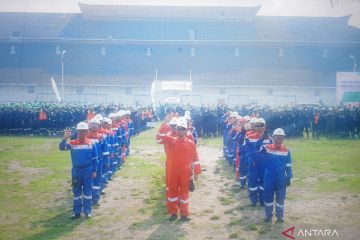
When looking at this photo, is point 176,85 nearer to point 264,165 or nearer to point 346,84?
point 346,84

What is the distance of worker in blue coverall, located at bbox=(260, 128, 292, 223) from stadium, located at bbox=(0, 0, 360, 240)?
0.03 m

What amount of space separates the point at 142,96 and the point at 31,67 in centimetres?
1293

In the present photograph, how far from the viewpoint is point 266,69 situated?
1591 inches

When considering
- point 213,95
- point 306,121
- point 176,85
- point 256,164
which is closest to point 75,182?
point 256,164

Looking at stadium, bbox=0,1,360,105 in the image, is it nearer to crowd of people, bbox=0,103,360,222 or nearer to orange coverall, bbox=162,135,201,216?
crowd of people, bbox=0,103,360,222

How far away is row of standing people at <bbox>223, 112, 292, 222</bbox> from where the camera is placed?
7.61 meters

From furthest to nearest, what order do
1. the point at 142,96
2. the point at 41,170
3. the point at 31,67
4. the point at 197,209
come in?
the point at 31,67 < the point at 142,96 < the point at 41,170 < the point at 197,209

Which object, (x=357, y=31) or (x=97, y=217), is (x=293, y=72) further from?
(x=97, y=217)

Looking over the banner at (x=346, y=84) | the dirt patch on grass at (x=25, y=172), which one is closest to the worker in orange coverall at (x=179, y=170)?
the dirt patch on grass at (x=25, y=172)

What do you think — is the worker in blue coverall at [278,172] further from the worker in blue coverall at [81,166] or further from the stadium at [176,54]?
the stadium at [176,54]

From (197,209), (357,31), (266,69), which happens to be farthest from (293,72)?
(197,209)

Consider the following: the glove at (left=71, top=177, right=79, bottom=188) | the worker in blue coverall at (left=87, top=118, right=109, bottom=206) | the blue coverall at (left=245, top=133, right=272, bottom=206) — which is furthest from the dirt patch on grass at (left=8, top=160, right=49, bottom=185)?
the blue coverall at (left=245, top=133, right=272, bottom=206)

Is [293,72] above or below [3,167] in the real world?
above

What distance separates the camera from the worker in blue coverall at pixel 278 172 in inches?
299
